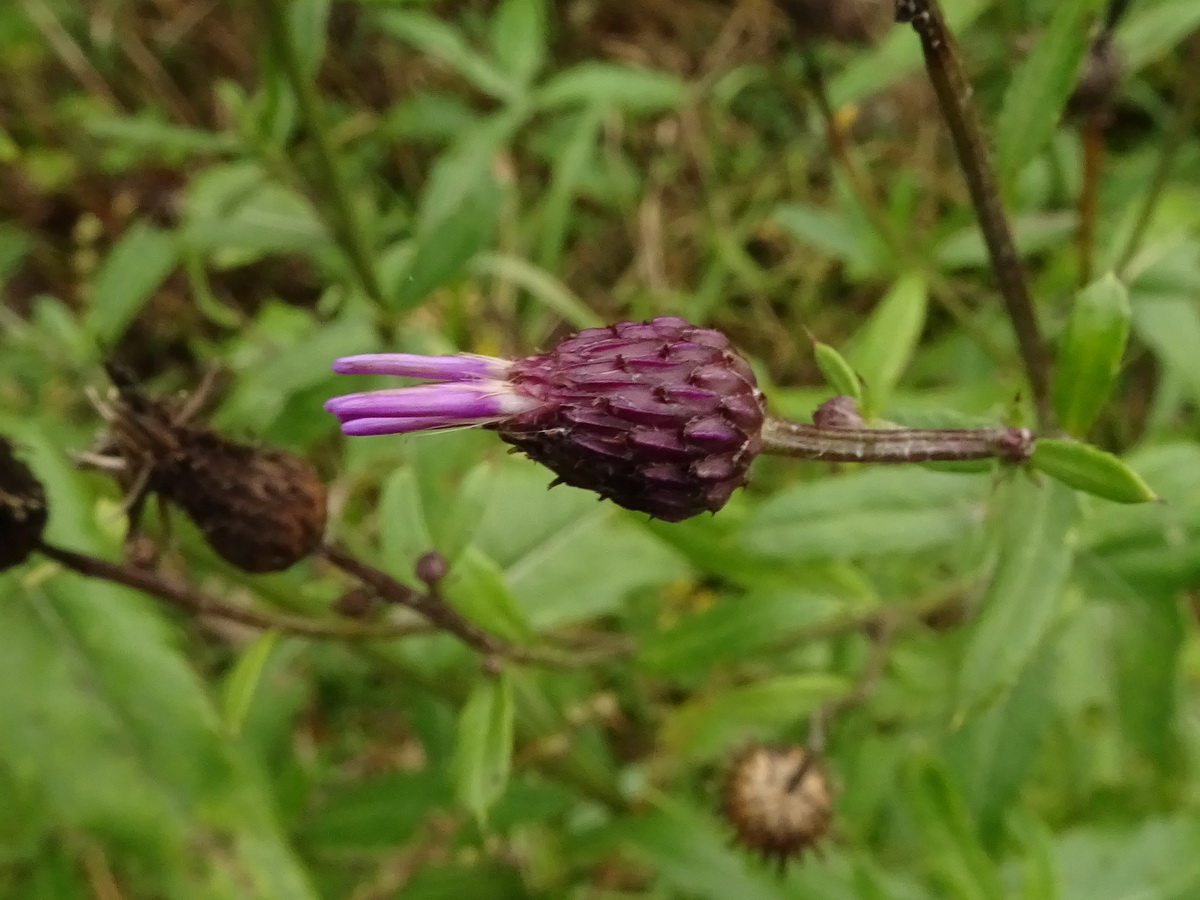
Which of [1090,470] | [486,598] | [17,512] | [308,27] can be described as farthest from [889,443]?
[308,27]

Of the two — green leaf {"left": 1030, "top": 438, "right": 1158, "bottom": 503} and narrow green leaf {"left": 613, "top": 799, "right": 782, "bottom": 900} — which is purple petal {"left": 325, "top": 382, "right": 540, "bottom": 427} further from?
narrow green leaf {"left": 613, "top": 799, "right": 782, "bottom": 900}

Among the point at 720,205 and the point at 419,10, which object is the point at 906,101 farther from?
the point at 419,10

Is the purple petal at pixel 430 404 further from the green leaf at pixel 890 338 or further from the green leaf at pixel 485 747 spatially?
the green leaf at pixel 890 338

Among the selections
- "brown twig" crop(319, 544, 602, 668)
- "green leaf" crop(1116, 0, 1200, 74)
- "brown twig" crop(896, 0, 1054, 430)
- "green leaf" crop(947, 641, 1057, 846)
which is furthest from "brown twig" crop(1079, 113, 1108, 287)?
"brown twig" crop(319, 544, 602, 668)

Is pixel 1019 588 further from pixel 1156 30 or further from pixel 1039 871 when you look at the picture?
pixel 1156 30

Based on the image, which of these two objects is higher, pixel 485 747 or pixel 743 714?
pixel 743 714
